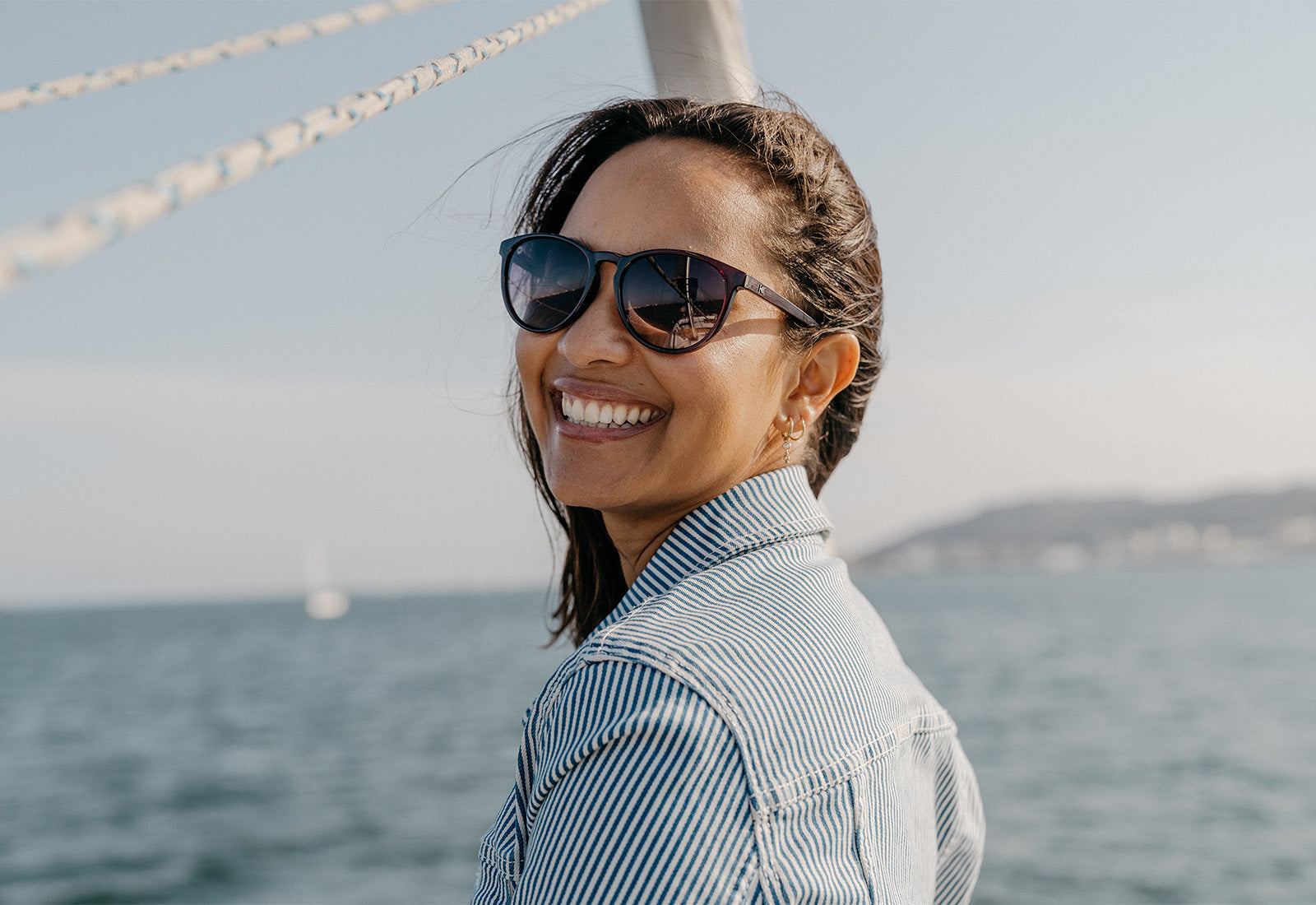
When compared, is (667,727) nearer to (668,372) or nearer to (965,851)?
(668,372)

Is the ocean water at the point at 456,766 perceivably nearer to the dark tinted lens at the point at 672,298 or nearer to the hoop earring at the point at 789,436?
the hoop earring at the point at 789,436

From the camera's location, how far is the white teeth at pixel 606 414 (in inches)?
62.7

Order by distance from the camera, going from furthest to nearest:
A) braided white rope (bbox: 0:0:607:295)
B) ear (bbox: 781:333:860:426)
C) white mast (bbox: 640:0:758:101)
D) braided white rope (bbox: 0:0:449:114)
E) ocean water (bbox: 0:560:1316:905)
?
ocean water (bbox: 0:560:1316:905)
white mast (bbox: 640:0:758:101)
ear (bbox: 781:333:860:426)
braided white rope (bbox: 0:0:449:114)
braided white rope (bbox: 0:0:607:295)

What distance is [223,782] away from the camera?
23375 mm

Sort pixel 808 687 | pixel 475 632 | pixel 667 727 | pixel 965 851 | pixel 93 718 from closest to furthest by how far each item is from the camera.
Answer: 1. pixel 667 727
2. pixel 808 687
3. pixel 965 851
4. pixel 93 718
5. pixel 475 632

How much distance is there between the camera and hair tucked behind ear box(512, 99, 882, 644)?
1659mm

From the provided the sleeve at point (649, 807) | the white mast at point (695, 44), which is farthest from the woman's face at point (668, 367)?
the white mast at point (695, 44)

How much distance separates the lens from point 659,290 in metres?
1.51

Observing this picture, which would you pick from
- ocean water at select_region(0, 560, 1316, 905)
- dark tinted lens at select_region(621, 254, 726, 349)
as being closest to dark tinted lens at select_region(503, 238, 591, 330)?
dark tinted lens at select_region(621, 254, 726, 349)

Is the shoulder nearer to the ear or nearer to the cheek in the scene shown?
the ear

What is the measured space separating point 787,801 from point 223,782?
1003 inches

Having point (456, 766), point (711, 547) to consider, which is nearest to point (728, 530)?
point (711, 547)

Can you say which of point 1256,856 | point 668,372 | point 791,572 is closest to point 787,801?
point 791,572

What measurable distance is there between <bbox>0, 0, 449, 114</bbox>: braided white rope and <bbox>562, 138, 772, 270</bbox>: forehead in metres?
0.53
